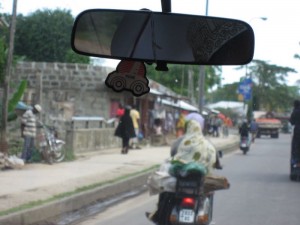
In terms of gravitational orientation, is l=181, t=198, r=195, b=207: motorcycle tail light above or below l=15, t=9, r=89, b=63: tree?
below

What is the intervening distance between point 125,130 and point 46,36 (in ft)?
28.3

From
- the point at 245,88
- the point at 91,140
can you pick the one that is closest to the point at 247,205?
the point at 91,140

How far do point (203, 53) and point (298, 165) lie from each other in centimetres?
1147

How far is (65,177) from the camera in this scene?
13195 mm

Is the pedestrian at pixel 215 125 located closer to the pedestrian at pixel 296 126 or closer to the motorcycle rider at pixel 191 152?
the pedestrian at pixel 296 126

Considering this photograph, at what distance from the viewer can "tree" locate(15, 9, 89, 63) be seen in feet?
85.5

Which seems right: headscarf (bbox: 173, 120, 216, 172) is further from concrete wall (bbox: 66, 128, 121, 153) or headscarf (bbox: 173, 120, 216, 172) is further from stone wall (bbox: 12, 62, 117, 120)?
stone wall (bbox: 12, 62, 117, 120)

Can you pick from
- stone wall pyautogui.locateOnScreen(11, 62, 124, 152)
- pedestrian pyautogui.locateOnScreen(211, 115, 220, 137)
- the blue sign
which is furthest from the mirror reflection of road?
pedestrian pyautogui.locateOnScreen(211, 115, 220, 137)

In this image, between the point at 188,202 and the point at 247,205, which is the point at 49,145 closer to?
the point at 247,205

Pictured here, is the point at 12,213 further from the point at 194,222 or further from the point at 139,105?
the point at 139,105

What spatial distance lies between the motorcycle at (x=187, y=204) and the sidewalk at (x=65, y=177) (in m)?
2.20

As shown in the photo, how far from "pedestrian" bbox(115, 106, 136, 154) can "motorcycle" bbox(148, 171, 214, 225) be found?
1363cm

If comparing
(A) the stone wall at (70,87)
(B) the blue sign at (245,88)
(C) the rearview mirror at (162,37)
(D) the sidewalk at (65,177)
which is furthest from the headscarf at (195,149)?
(B) the blue sign at (245,88)

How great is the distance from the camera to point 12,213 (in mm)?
8281
